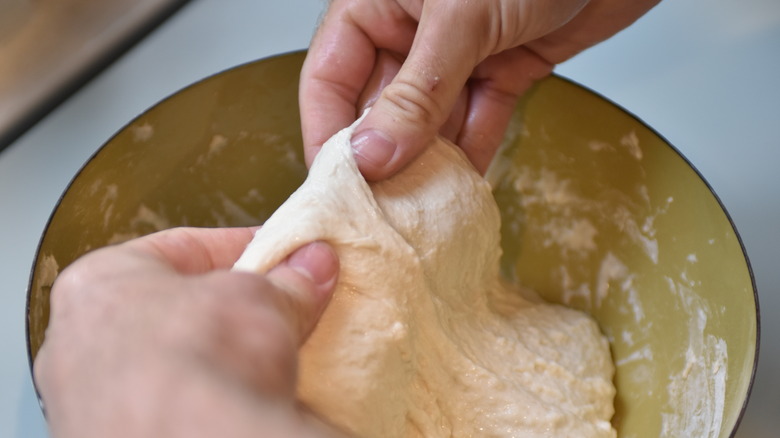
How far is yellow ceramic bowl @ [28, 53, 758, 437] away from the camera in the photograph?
1.04 metres

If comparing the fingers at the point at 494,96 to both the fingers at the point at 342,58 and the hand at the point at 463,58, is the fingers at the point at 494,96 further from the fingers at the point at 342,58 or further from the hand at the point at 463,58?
the fingers at the point at 342,58

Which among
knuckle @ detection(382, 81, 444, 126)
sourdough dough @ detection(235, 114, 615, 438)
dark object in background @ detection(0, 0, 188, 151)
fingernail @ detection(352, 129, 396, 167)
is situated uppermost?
dark object in background @ detection(0, 0, 188, 151)

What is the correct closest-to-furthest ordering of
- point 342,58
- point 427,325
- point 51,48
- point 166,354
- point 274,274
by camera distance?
point 166,354, point 274,274, point 427,325, point 342,58, point 51,48

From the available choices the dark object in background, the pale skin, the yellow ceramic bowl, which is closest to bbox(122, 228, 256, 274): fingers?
the pale skin

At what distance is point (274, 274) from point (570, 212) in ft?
2.49

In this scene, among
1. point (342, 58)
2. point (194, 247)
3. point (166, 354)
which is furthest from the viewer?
point (342, 58)

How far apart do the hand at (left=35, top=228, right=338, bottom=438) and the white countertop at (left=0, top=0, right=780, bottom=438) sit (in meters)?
0.66

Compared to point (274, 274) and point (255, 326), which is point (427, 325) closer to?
point (274, 274)

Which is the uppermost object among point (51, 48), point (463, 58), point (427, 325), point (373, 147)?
point (51, 48)

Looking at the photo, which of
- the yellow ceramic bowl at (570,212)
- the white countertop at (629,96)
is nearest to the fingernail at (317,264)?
the yellow ceramic bowl at (570,212)

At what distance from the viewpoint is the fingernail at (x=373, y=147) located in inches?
38.3

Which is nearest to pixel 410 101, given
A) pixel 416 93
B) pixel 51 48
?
pixel 416 93

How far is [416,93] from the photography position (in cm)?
98

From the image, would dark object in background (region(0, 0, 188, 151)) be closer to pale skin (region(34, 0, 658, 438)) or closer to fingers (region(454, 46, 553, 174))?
pale skin (region(34, 0, 658, 438))
